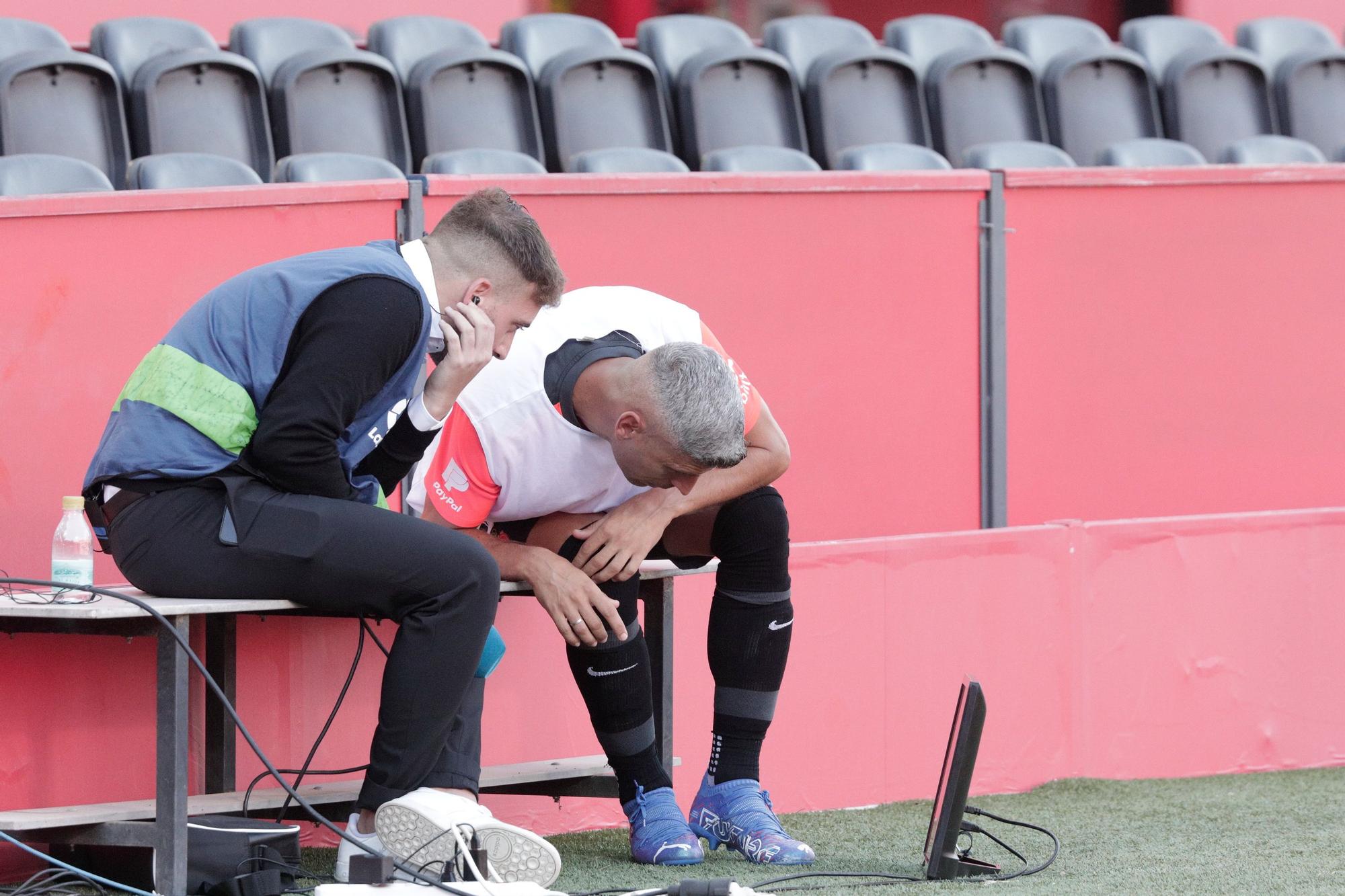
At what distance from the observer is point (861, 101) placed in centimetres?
523

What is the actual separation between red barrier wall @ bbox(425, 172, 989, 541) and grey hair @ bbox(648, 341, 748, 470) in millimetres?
873

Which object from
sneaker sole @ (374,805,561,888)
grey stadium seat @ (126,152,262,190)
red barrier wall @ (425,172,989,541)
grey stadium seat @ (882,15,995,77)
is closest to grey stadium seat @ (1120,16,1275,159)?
grey stadium seat @ (882,15,995,77)

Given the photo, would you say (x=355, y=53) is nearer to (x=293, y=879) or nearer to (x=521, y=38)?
(x=521, y=38)

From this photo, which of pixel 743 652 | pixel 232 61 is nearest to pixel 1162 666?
pixel 743 652

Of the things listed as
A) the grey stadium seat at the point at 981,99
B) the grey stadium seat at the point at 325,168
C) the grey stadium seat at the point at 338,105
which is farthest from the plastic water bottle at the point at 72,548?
the grey stadium seat at the point at 981,99

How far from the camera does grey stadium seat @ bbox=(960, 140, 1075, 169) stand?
4688 mm

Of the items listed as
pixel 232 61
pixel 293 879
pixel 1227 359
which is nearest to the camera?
pixel 293 879

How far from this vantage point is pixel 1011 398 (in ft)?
11.7

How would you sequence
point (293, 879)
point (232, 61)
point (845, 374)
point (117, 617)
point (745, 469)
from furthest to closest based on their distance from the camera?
point (232, 61), point (845, 374), point (745, 469), point (293, 879), point (117, 617)

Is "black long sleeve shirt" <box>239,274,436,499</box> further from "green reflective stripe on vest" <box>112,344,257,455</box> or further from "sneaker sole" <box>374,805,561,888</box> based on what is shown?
"sneaker sole" <box>374,805,561,888</box>

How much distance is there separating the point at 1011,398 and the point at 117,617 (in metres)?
2.03

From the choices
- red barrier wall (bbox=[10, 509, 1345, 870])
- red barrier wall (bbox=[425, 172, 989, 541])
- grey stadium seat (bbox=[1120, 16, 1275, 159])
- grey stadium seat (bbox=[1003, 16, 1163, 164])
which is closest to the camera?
red barrier wall (bbox=[10, 509, 1345, 870])

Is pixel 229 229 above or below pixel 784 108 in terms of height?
below

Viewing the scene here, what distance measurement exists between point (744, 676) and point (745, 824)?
0.74 feet
